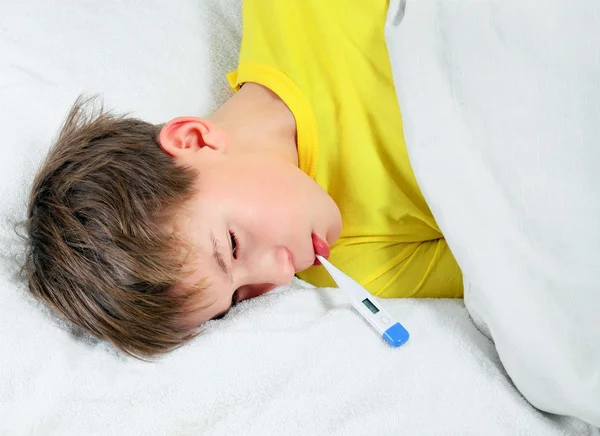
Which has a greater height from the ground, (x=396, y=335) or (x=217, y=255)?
(x=217, y=255)

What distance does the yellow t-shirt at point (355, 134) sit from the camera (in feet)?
3.24

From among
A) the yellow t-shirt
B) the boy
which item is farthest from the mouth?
the yellow t-shirt

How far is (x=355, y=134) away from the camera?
1.00 meters

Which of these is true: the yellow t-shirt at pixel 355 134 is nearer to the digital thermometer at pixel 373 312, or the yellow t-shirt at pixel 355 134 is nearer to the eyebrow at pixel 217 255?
the digital thermometer at pixel 373 312

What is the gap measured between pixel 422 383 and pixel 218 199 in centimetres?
34

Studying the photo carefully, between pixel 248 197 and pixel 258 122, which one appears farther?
pixel 258 122

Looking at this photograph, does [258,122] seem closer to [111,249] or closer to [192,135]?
[192,135]

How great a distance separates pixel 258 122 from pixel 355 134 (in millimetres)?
151

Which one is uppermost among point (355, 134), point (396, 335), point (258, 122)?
point (258, 122)

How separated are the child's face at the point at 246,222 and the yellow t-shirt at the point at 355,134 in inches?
5.0

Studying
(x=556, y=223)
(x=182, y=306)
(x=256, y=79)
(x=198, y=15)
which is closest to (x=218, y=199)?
(x=182, y=306)

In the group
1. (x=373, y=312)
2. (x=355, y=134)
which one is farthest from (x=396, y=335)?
(x=355, y=134)

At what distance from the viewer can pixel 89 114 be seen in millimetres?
1010

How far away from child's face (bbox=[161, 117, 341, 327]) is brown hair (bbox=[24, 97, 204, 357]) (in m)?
0.03
